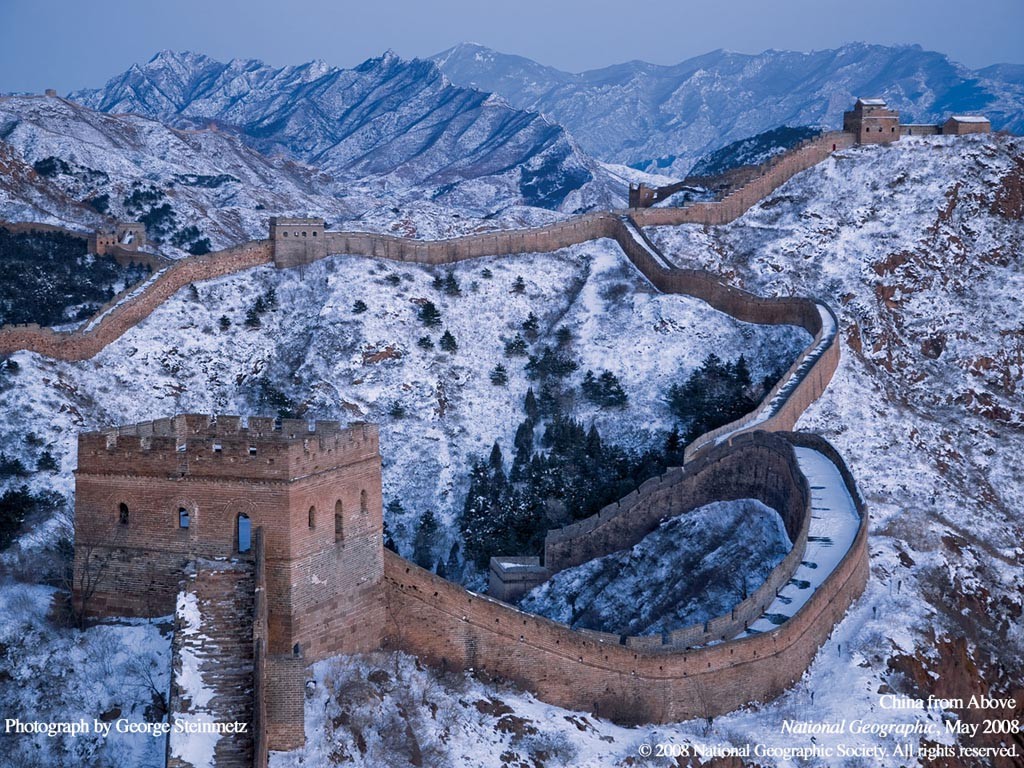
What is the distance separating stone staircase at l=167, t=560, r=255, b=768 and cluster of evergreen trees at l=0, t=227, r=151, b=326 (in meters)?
39.2

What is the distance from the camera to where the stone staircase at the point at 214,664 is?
19578 mm

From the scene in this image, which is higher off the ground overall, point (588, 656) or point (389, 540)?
point (588, 656)

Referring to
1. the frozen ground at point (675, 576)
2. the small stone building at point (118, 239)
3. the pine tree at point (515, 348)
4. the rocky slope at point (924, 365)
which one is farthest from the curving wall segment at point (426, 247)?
the frozen ground at point (675, 576)

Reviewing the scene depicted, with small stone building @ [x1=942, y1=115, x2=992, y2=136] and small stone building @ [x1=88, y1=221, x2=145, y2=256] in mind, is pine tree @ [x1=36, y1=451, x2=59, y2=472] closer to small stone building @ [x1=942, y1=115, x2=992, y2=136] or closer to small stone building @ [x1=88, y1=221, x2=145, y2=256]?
small stone building @ [x1=88, y1=221, x2=145, y2=256]

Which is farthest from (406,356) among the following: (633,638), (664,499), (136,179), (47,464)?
(136,179)

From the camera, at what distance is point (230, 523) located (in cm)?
2388

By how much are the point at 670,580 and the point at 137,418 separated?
900 inches

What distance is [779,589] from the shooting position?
33.7 m

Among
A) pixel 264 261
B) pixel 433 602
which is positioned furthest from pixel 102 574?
pixel 264 261

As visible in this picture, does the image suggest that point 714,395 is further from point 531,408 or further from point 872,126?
point 872,126

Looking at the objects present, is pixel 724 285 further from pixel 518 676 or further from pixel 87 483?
pixel 87 483

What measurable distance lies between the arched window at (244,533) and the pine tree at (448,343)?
1395 inches

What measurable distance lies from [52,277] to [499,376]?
79.7ft

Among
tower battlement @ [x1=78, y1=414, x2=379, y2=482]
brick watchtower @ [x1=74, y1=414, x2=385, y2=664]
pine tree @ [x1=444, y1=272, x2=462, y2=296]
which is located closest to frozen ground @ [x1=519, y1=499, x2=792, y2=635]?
brick watchtower @ [x1=74, y1=414, x2=385, y2=664]
